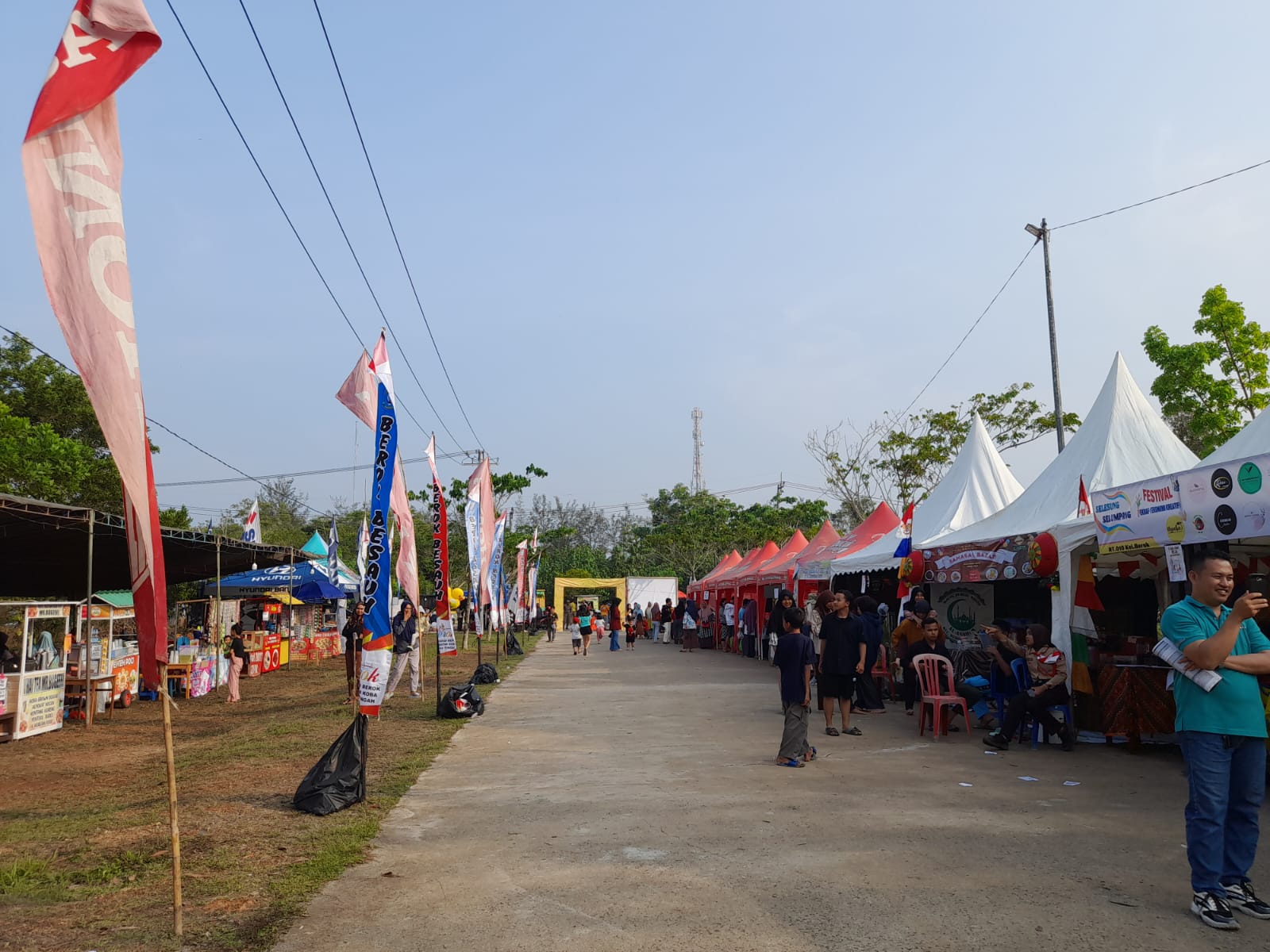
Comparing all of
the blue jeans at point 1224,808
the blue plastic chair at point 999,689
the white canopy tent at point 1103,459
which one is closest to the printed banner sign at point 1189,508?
the white canopy tent at point 1103,459

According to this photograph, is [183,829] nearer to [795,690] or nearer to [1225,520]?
[795,690]

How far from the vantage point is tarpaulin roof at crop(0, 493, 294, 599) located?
12000 millimetres

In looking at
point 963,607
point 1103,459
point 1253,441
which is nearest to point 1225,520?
point 1253,441

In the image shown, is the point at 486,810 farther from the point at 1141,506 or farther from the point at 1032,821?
the point at 1141,506

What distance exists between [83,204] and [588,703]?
11.7 m

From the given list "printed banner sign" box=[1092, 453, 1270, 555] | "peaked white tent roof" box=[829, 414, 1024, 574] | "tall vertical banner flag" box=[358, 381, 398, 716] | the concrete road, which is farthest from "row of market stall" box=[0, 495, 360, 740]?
"peaked white tent roof" box=[829, 414, 1024, 574]

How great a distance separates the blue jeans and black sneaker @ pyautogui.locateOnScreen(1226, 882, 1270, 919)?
36mm

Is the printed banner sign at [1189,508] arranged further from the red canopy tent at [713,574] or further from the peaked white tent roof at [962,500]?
the red canopy tent at [713,574]

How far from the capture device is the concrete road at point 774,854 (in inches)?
173

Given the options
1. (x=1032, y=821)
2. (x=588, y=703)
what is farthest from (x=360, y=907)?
(x=588, y=703)

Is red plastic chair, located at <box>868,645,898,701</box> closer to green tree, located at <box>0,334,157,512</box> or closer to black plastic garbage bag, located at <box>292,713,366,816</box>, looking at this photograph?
black plastic garbage bag, located at <box>292,713,366,816</box>

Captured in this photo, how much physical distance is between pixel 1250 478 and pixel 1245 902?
358cm

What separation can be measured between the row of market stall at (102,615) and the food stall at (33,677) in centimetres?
2

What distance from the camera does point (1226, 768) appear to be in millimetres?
4488
